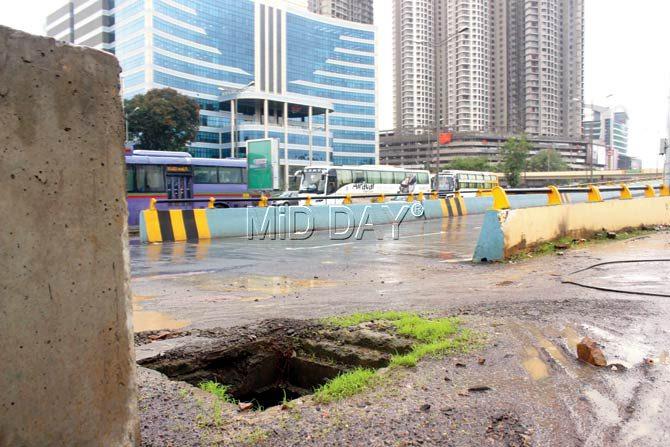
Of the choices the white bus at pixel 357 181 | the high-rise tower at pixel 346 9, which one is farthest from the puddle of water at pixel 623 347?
the high-rise tower at pixel 346 9

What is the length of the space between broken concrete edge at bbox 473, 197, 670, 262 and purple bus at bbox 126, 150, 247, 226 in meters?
17.0

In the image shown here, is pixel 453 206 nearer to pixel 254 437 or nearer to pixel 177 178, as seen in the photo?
pixel 177 178

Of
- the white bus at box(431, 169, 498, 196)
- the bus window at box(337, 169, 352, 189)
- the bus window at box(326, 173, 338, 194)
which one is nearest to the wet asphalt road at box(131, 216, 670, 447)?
the bus window at box(326, 173, 338, 194)

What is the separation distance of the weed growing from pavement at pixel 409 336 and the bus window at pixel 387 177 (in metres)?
39.3

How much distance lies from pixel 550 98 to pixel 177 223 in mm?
112997

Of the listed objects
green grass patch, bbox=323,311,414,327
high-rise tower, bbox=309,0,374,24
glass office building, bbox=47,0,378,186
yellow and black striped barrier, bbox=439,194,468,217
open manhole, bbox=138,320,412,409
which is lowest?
open manhole, bbox=138,320,412,409

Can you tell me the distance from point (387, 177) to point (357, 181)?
486 centimetres

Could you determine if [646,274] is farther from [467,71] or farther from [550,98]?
[550,98]

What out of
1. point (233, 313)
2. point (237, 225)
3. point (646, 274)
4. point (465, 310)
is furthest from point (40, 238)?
point (237, 225)

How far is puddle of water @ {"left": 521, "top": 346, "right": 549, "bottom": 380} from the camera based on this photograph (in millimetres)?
3434

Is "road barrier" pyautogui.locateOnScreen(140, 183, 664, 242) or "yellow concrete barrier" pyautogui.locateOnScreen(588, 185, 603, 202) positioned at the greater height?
"yellow concrete barrier" pyautogui.locateOnScreen(588, 185, 603, 202)

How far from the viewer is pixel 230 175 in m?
30.1

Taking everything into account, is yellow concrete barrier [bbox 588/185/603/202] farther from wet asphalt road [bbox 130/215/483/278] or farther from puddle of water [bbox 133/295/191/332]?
puddle of water [bbox 133/295/191/332]

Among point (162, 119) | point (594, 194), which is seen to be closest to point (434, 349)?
point (594, 194)
